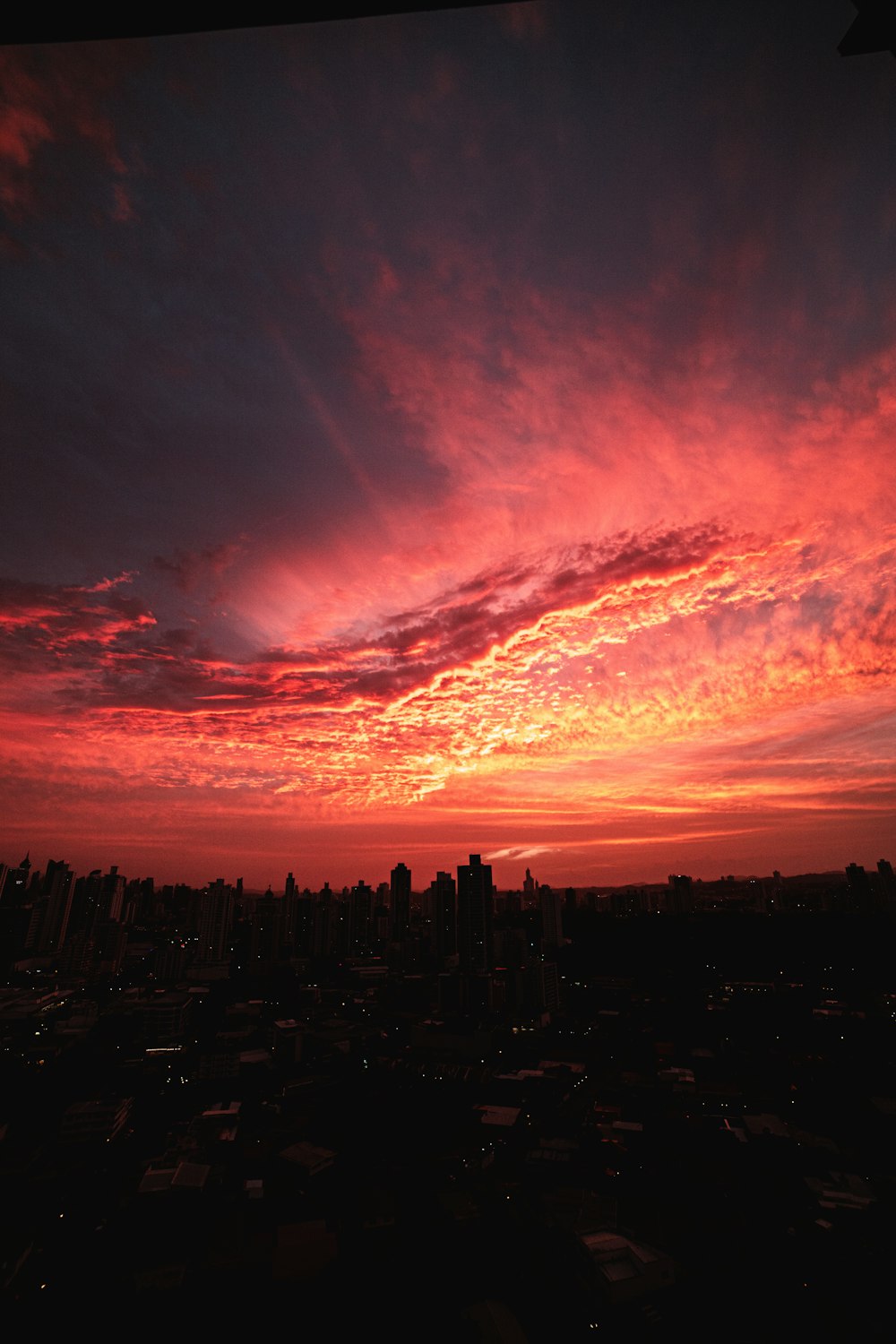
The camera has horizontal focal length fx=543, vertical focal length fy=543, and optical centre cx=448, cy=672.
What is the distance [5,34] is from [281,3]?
0.79m

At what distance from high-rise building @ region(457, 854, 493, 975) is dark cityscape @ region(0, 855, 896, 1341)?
3.22 m

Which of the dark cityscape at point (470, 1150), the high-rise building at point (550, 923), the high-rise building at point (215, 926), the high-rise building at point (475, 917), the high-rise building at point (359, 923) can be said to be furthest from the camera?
the high-rise building at point (359, 923)

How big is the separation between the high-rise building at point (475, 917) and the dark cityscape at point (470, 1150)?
322 cm

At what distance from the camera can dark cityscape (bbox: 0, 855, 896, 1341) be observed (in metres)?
8.39

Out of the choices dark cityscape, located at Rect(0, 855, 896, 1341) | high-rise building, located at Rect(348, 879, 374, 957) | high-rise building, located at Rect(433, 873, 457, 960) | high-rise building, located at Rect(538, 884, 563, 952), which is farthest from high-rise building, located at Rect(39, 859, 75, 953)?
high-rise building, located at Rect(538, 884, 563, 952)

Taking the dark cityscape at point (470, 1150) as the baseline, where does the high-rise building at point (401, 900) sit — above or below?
above

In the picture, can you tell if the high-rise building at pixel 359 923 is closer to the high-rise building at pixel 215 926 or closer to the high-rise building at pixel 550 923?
the high-rise building at pixel 215 926

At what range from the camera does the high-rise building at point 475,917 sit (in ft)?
129

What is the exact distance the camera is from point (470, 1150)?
13.6 metres

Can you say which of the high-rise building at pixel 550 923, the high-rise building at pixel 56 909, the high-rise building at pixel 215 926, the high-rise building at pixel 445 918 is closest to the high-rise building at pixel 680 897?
the high-rise building at pixel 550 923

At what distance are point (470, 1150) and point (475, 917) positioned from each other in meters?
27.1

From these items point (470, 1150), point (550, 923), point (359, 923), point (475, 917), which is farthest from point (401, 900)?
point (470, 1150)

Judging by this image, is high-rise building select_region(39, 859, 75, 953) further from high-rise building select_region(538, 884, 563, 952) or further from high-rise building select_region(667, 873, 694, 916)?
high-rise building select_region(667, 873, 694, 916)

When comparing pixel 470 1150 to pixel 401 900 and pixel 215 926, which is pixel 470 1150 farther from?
pixel 401 900
